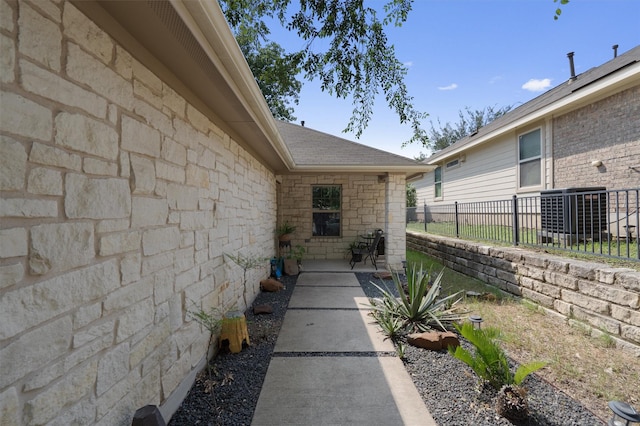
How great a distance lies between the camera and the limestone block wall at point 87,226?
1.16m

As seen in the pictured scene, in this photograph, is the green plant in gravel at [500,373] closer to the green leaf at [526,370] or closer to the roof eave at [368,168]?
the green leaf at [526,370]

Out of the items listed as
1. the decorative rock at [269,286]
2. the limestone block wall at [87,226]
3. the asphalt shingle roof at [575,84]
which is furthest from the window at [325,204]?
the limestone block wall at [87,226]

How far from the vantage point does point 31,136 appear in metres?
1.22

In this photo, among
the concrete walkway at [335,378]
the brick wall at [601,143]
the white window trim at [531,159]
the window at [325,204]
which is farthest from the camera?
the window at [325,204]

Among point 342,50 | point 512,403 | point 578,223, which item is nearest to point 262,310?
point 512,403

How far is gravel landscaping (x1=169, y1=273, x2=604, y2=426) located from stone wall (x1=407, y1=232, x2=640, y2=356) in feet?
4.62

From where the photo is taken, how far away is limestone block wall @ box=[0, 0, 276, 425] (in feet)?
3.79

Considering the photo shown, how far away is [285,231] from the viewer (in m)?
7.88

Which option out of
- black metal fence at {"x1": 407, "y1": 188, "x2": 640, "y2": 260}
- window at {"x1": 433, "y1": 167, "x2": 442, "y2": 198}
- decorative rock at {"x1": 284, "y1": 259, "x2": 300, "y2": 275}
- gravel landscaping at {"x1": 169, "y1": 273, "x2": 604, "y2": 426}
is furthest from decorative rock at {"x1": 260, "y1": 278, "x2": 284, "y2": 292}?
window at {"x1": 433, "y1": 167, "x2": 442, "y2": 198}

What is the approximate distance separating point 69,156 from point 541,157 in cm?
992

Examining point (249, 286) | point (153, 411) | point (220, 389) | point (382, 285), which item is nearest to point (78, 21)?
point (153, 411)

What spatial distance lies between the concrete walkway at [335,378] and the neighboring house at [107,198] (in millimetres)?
816

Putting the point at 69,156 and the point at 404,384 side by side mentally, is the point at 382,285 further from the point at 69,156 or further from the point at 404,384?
the point at 69,156

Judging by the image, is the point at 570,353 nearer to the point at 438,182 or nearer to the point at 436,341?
the point at 436,341
